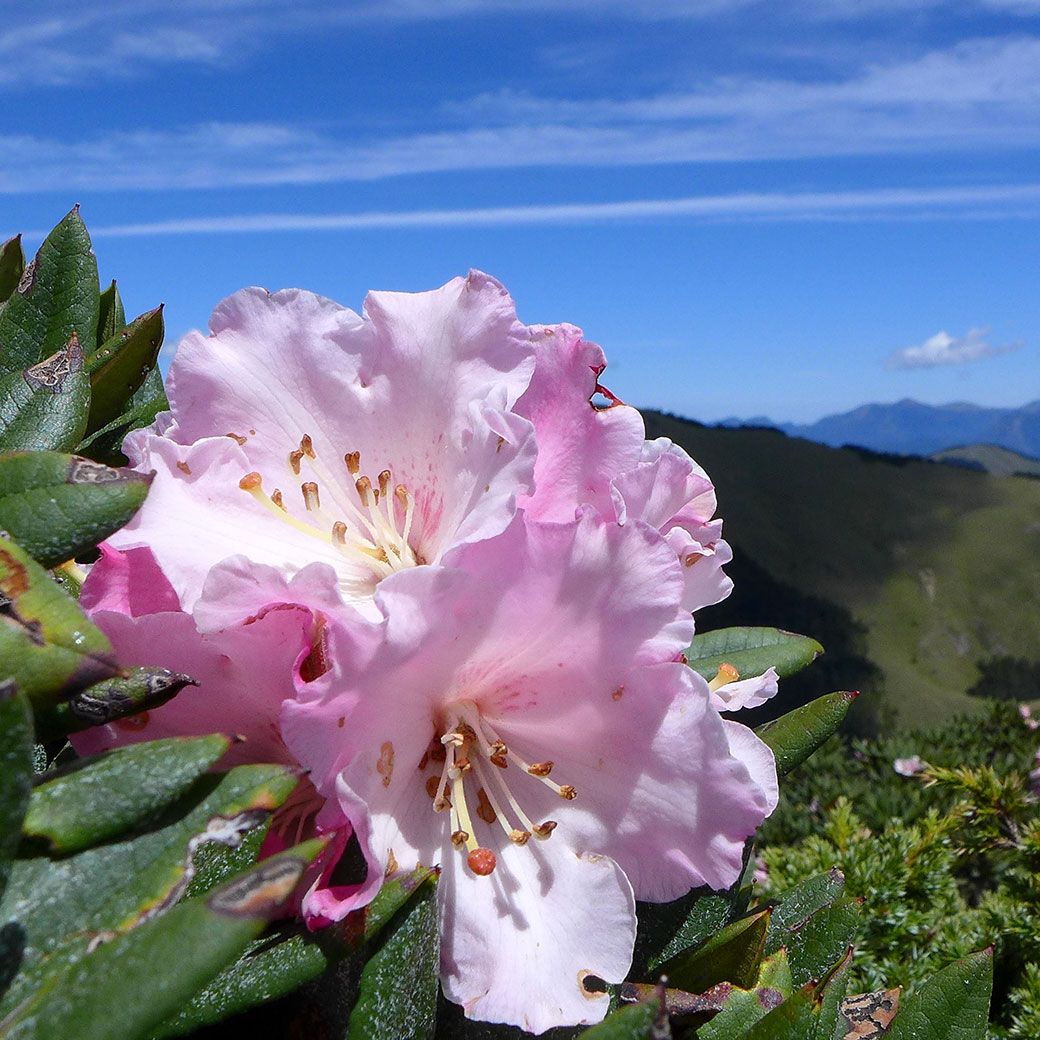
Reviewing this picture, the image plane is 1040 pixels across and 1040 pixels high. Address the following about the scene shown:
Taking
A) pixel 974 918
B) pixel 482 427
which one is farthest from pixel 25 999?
pixel 974 918

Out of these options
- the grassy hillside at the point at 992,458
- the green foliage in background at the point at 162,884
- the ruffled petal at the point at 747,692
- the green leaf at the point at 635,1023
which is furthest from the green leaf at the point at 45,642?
the grassy hillside at the point at 992,458

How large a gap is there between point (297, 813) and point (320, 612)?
272mm

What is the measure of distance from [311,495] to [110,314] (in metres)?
0.87

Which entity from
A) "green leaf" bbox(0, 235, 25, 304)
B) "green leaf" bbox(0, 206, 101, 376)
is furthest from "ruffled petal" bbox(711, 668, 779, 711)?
"green leaf" bbox(0, 235, 25, 304)

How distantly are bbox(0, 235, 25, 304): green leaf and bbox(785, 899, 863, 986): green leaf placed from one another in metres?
1.65

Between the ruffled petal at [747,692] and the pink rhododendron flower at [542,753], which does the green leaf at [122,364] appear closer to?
the pink rhododendron flower at [542,753]

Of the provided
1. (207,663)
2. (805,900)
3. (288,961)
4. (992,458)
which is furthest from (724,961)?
(992,458)

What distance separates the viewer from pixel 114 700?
0.94 meters

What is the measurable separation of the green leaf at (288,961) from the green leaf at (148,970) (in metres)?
0.22

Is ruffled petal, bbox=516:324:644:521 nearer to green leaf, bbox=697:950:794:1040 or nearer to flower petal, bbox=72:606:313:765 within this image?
flower petal, bbox=72:606:313:765

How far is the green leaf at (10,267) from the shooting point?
1853 mm

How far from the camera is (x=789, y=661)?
1.75 metres

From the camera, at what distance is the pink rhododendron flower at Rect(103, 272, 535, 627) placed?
119 centimetres

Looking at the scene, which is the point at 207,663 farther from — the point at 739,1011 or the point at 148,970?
the point at 739,1011
